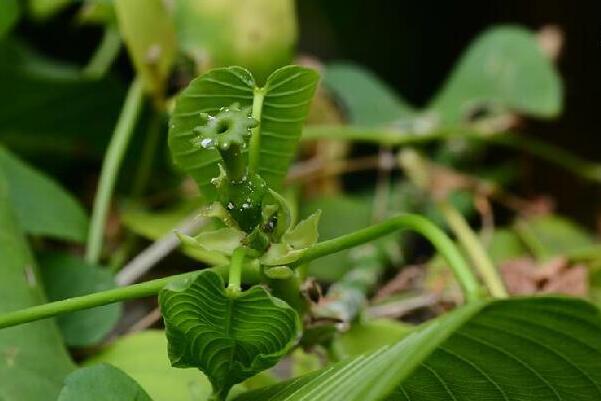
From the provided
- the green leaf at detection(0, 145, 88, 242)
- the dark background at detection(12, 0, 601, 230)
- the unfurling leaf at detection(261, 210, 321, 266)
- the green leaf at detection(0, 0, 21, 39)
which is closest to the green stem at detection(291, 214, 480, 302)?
the unfurling leaf at detection(261, 210, 321, 266)

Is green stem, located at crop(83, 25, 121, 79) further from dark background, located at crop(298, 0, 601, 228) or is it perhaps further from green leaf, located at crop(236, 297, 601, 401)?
green leaf, located at crop(236, 297, 601, 401)

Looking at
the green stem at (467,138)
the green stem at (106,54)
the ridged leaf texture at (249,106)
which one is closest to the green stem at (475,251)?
the green stem at (467,138)

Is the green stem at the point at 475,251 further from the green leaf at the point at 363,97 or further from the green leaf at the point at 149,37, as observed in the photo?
the green leaf at the point at 149,37

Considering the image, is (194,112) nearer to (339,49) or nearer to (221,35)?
(221,35)

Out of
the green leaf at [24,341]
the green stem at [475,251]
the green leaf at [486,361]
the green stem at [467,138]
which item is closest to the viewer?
the green leaf at [486,361]

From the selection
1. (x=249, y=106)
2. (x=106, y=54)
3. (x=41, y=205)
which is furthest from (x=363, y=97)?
(x=249, y=106)

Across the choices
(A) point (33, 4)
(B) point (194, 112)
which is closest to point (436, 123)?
(A) point (33, 4)
